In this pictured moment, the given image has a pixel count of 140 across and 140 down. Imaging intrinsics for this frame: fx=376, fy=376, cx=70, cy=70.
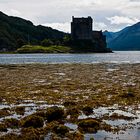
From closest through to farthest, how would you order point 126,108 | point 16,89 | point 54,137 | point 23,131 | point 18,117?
point 54,137 → point 23,131 → point 18,117 → point 126,108 → point 16,89

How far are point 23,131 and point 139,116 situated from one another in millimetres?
9314

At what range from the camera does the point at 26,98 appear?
3841cm

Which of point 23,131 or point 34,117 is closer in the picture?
point 23,131

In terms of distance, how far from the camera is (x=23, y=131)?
75.5ft

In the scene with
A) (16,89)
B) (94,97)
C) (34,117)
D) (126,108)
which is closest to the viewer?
(34,117)

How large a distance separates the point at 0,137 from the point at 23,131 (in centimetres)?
180

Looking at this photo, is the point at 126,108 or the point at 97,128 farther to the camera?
Answer: the point at 126,108

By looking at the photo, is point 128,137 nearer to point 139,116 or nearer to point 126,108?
point 139,116

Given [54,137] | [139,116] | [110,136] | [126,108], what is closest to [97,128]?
[110,136]

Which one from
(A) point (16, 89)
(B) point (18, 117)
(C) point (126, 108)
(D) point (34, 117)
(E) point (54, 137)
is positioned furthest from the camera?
(A) point (16, 89)

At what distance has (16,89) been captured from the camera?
4631 cm

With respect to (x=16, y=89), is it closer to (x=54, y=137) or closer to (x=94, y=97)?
(x=94, y=97)

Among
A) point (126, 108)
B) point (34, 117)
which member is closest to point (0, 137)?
point (34, 117)

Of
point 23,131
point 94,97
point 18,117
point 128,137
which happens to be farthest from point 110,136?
point 94,97
